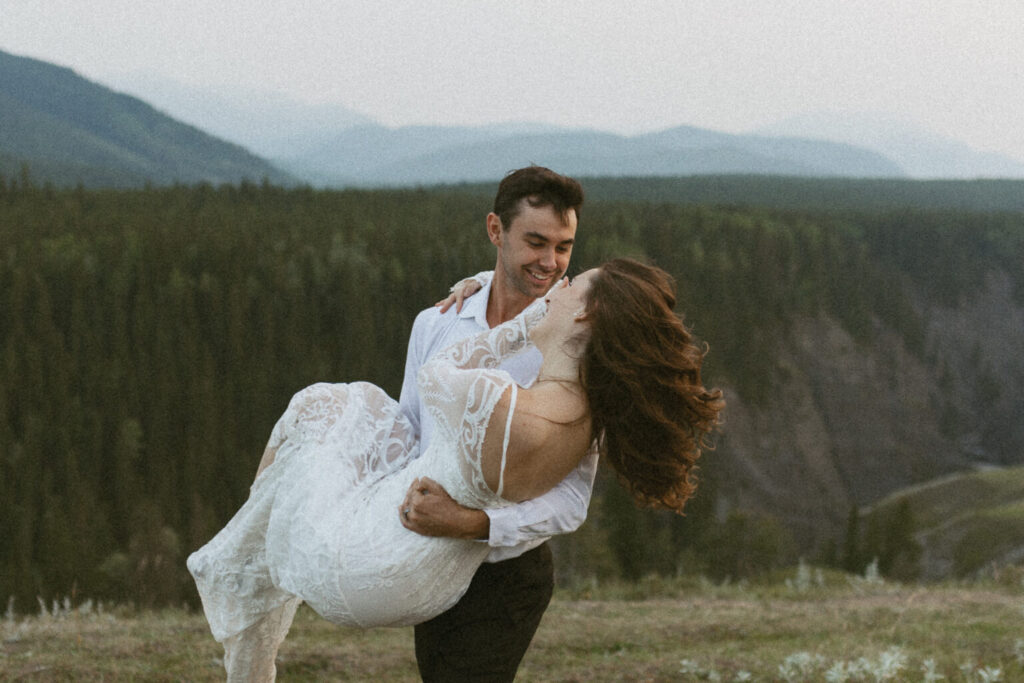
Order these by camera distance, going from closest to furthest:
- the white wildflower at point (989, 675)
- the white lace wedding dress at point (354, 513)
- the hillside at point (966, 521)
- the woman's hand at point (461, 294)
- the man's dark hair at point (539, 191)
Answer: the white lace wedding dress at point (354, 513) < the man's dark hair at point (539, 191) < the woman's hand at point (461, 294) < the white wildflower at point (989, 675) < the hillside at point (966, 521)

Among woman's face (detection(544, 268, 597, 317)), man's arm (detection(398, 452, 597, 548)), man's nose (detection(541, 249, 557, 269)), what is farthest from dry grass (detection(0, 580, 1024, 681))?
woman's face (detection(544, 268, 597, 317))

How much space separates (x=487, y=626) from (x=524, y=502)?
0.74 meters

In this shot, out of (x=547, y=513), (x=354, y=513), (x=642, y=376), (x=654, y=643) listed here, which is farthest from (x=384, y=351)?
(x=642, y=376)

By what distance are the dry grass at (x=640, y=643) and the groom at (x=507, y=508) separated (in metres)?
2.61

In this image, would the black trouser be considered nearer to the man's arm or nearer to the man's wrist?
the man's arm

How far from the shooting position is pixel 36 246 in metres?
74.8

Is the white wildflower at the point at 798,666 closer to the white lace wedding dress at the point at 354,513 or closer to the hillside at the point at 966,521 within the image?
the white lace wedding dress at the point at 354,513

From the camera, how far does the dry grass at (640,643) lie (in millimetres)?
7109

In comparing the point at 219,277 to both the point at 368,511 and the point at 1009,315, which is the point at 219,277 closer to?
the point at 368,511

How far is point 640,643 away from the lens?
8.33 m

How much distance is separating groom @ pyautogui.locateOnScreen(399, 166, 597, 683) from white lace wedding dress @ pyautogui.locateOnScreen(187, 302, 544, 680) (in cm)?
10

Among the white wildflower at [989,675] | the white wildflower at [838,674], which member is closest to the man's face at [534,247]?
the white wildflower at [838,674]

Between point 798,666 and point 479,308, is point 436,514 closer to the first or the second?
point 479,308

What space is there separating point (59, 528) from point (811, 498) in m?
53.4
